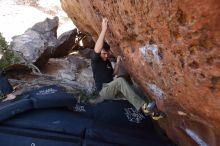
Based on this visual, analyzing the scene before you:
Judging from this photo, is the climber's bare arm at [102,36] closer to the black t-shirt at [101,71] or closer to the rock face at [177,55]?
the rock face at [177,55]

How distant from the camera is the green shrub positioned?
7676 millimetres

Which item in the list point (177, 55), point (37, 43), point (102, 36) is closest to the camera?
point (177, 55)

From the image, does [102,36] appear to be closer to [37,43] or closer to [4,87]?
[4,87]

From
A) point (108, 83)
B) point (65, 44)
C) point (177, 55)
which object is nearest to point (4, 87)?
point (108, 83)

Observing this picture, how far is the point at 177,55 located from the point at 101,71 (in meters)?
3.03

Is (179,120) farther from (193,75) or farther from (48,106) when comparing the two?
(48,106)

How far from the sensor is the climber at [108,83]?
5117 mm

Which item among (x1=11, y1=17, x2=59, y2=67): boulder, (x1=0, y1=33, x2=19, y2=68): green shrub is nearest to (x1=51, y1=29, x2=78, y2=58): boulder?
(x1=11, y1=17, x2=59, y2=67): boulder

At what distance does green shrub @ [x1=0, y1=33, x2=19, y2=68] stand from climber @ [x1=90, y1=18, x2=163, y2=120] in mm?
1941

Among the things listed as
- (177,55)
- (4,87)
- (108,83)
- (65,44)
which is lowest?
(108,83)

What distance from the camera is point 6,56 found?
25.3ft

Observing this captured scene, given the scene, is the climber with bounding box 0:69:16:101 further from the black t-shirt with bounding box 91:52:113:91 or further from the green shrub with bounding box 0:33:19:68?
the green shrub with bounding box 0:33:19:68

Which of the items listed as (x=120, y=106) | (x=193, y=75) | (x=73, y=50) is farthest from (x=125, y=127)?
(x=73, y=50)

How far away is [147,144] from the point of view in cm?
532
